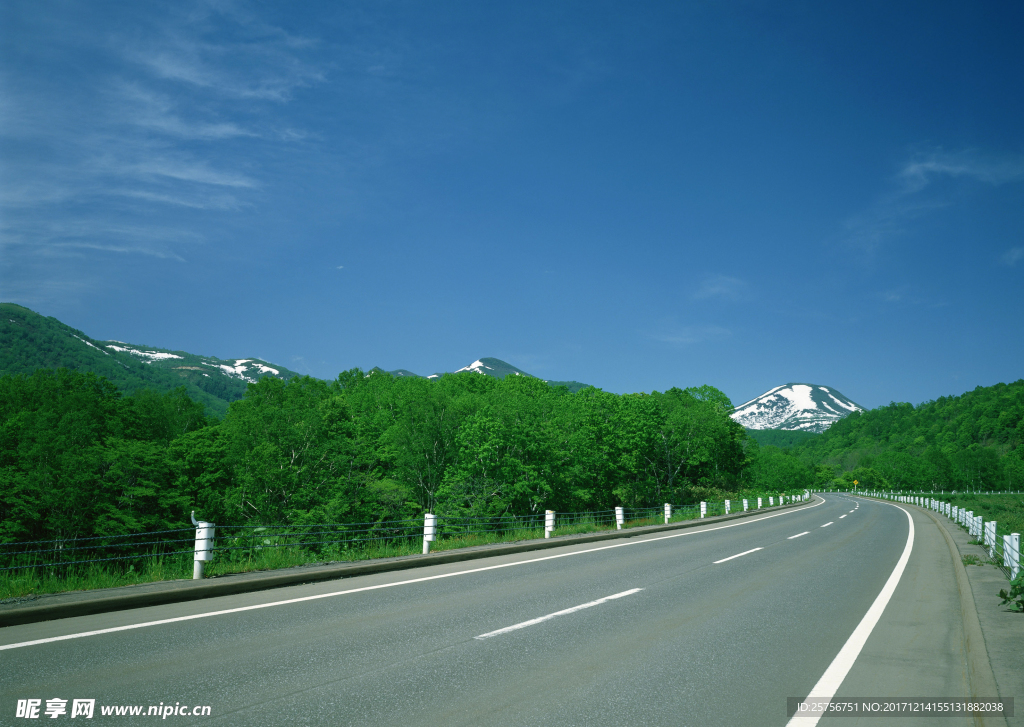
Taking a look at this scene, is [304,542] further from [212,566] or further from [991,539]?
[991,539]

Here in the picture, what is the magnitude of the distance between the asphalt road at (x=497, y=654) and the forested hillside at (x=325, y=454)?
114ft

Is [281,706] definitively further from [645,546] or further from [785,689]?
[645,546]

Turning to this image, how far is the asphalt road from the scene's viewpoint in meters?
4.54

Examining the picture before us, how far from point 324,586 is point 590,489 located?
52850 millimetres

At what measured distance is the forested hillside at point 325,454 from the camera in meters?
36.5

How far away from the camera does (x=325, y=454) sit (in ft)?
156

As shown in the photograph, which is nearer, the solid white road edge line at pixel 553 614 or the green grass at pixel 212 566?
the solid white road edge line at pixel 553 614

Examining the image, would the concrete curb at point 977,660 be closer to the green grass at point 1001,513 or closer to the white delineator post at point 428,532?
the green grass at point 1001,513

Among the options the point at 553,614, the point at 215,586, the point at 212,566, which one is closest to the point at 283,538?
the point at 212,566

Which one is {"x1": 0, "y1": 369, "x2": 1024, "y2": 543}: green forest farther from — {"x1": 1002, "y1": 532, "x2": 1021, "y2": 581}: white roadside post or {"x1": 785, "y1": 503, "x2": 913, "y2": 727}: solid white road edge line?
{"x1": 785, "y1": 503, "x2": 913, "y2": 727}: solid white road edge line

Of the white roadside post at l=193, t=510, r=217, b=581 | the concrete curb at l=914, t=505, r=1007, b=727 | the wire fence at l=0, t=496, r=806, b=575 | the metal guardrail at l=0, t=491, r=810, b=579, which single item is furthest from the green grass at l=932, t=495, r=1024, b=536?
the white roadside post at l=193, t=510, r=217, b=581

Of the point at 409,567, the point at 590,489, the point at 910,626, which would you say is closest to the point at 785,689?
the point at 910,626

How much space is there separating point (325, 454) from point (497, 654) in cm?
4419

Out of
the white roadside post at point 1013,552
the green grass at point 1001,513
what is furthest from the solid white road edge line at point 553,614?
the green grass at point 1001,513
